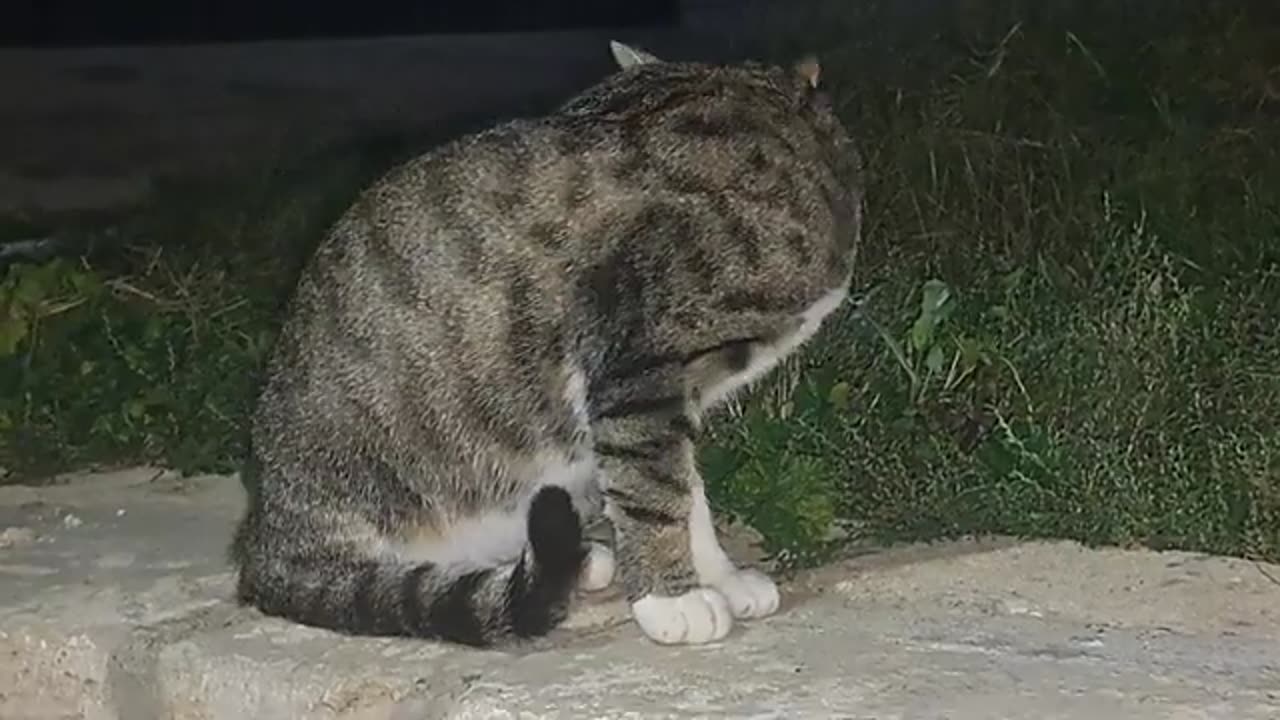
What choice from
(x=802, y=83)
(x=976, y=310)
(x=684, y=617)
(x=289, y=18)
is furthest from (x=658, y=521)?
(x=289, y=18)

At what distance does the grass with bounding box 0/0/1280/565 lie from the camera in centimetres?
296

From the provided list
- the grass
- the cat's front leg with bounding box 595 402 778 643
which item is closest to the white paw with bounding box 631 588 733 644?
the cat's front leg with bounding box 595 402 778 643

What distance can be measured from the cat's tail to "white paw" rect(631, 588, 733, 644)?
0.10 m

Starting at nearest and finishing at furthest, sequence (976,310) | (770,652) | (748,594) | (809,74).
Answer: (770,652), (748,594), (809,74), (976,310)

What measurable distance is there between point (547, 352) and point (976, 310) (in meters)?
1.25

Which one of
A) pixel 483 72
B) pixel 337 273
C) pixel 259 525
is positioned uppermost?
pixel 483 72

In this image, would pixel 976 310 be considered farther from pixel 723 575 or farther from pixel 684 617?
pixel 684 617

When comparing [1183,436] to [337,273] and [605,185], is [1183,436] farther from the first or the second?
[337,273]

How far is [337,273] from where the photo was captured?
2.70 metres

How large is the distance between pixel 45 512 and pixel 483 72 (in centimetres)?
207

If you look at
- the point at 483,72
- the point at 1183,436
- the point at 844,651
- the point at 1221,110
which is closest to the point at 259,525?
the point at 844,651

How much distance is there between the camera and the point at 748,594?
261cm

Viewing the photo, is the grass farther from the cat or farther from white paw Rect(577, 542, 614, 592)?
the cat

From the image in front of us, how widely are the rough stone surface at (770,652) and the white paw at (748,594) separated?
29 mm
